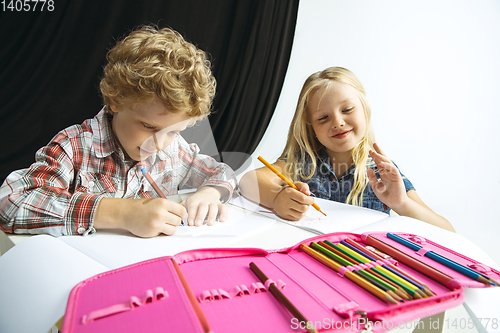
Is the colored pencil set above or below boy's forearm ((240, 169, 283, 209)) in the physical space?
above

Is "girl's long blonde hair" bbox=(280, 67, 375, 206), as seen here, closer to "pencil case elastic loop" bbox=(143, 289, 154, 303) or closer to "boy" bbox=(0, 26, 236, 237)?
"boy" bbox=(0, 26, 236, 237)

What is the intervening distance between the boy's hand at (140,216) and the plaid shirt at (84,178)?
0.02 metres

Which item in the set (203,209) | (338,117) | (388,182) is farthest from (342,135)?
(203,209)

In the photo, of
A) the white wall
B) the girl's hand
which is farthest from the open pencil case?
the white wall

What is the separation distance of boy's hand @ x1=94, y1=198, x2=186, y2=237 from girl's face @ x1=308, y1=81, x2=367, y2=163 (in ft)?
1.66

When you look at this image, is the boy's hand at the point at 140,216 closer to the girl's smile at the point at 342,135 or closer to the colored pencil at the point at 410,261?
the colored pencil at the point at 410,261

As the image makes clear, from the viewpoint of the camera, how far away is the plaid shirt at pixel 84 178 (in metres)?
0.47

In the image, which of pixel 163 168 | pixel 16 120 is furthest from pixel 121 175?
pixel 16 120

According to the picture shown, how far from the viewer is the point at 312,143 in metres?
0.96

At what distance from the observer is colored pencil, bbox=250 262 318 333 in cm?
26

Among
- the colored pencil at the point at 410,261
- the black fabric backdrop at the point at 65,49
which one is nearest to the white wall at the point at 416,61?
the black fabric backdrop at the point at 65,49

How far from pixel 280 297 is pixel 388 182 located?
509mm

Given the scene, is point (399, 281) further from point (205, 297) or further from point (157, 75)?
point (157, 75)

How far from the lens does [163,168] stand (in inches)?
30.6
